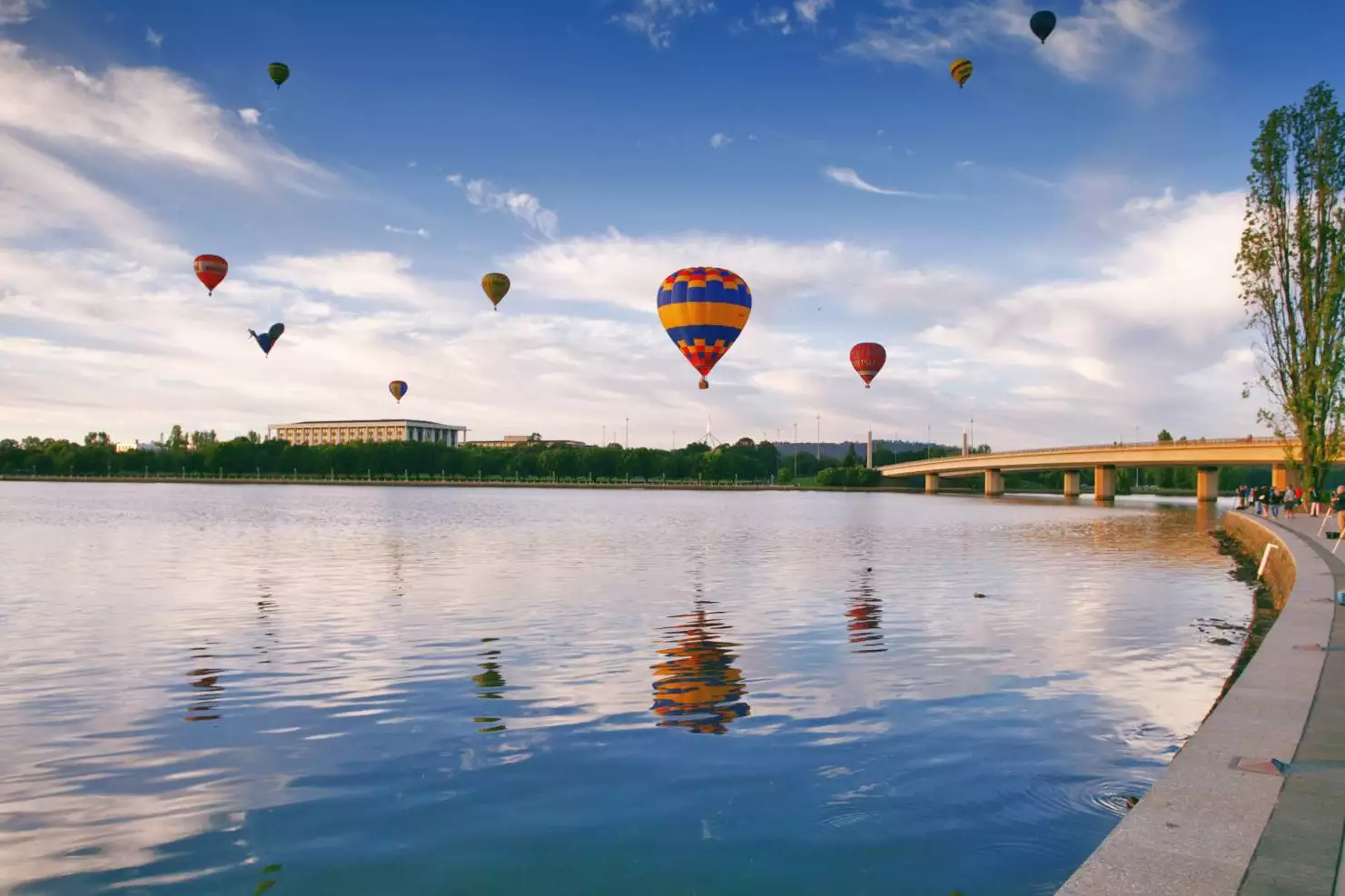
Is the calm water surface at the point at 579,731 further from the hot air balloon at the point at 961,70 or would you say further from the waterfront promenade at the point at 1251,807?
the hot air balloon at the point at 961,70

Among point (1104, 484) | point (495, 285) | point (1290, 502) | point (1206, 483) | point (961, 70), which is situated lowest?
point (1290, 502)

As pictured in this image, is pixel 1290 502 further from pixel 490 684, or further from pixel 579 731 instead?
pixel 579 731

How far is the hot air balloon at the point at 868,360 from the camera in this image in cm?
13488

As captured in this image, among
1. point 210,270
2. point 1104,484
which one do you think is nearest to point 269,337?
point 210,270

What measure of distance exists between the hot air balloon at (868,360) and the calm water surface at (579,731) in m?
104

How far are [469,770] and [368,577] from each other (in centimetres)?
2306

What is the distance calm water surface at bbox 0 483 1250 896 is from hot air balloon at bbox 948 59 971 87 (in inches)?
2099

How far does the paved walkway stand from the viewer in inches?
247

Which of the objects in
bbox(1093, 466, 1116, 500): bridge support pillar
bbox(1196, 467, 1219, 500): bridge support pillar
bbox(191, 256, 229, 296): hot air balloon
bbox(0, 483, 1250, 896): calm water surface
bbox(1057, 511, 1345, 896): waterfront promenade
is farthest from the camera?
bbox(1093, 466, 1116, 500): bridge support pillar

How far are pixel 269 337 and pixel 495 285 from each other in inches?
2289

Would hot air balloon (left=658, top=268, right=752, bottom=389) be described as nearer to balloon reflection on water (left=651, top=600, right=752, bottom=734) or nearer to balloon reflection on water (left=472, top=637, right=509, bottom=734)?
balloon reflection on water (left=651, top=600, right=752, bottom=734)

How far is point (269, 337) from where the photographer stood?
5620 inches

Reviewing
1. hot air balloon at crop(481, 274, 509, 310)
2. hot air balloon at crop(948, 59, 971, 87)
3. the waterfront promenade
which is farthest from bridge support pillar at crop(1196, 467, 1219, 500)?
the waterfront promenade

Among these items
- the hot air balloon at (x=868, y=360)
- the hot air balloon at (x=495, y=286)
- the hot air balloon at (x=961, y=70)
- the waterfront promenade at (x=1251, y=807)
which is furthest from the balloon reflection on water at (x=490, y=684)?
the hot air balloon at (x=868, y=360)
